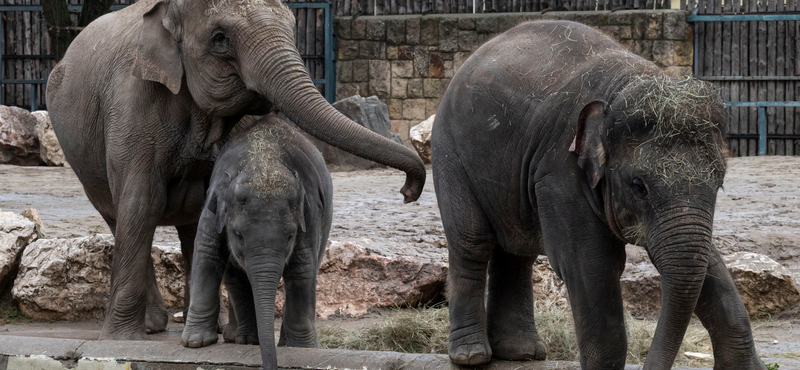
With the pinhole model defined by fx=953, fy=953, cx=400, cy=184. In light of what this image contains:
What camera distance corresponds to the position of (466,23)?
1694 centimetres

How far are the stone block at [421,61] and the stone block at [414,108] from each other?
490 millimetres

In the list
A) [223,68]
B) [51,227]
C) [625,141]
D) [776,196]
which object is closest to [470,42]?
[776,196]

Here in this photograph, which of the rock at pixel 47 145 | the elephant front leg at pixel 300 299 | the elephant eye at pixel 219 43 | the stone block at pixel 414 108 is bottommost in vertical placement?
the elephant front leg at pixel 300 299

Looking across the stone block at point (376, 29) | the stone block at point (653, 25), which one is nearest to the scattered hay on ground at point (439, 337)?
the stone block at point (653, 25)

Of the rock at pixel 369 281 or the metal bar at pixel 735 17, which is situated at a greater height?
the metal bar at pixel 735 17

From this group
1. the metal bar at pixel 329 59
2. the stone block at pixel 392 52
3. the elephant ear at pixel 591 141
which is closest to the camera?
the elephant ear at pixel 591 141

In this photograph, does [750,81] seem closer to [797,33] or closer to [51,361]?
[797,33]

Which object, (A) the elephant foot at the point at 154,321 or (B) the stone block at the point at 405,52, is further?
(B) the stone block at the point at 405,52

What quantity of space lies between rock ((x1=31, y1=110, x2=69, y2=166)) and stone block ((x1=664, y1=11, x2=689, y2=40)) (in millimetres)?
10273

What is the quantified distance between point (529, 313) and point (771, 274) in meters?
2.59

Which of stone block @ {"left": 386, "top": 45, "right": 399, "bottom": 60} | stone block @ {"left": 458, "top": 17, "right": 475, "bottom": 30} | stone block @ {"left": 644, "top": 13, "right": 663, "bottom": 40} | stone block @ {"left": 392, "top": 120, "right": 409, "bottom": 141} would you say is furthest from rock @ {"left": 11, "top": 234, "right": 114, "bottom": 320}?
stone block @ {"left": 644, "top": 13, "right": 663, "bottom": 40}

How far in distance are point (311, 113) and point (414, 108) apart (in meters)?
12.4

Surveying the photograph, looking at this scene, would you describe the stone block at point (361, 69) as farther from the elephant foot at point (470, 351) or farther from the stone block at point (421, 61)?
the elephant foot at point (470, 351)

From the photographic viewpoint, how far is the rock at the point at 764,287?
21.8 ft
